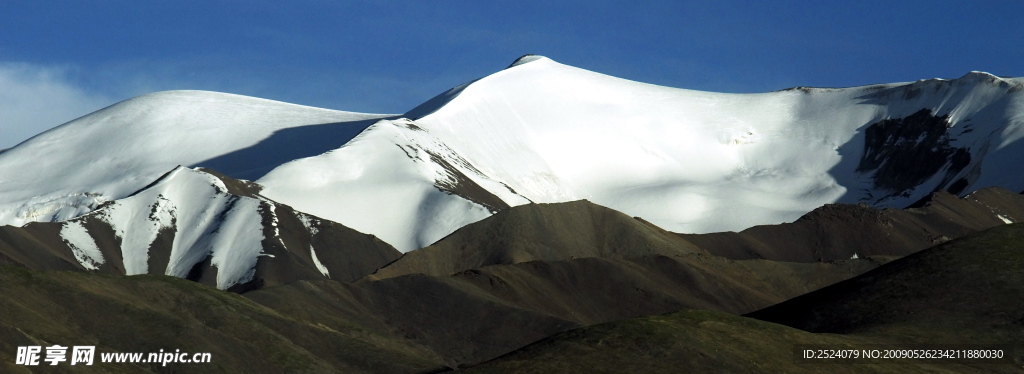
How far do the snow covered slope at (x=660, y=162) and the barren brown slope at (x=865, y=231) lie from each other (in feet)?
71.4

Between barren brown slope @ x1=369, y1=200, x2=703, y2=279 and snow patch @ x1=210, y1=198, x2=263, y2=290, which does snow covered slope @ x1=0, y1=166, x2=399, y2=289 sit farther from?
barren brown slope @ x1=369, y1=200, x2=703, y2=279

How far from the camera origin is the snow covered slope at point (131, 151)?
161 m

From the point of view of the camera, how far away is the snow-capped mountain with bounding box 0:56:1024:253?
154 metres

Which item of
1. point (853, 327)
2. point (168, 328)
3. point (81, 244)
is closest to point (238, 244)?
point (81, 244)

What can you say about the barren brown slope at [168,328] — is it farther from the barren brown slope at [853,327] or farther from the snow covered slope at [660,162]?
the snow covered slope at [660,162]

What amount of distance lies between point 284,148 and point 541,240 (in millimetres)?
72339

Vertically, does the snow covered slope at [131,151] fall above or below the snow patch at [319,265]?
above

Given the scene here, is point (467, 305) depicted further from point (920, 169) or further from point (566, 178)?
point (920, 169)

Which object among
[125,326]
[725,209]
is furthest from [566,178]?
[125,326]

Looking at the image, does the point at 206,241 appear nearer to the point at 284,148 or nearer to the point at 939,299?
the point at 284,148

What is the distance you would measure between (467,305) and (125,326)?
3259cm

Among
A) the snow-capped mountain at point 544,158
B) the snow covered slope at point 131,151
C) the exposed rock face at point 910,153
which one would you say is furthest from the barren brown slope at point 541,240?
the exposed rock face at point 910,153

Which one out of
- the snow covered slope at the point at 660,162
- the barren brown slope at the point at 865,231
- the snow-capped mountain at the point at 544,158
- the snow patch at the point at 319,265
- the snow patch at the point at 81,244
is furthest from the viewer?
the snow-capped mountain at the point at 544,158

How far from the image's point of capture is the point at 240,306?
74438 millimetres
